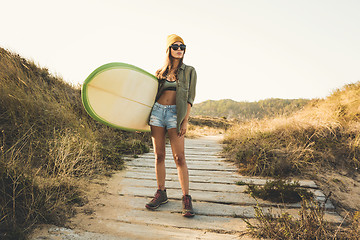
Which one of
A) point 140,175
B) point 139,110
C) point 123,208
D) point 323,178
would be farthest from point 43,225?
point 323,178

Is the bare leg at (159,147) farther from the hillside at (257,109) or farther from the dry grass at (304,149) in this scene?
the hillside at (257,109)

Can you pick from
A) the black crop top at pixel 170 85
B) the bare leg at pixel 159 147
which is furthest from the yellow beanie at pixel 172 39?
the bare leg at pixel 159 147

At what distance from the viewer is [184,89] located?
2.75m

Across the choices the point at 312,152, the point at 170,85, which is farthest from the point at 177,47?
the point at 312,152

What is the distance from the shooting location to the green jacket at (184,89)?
2701 mm

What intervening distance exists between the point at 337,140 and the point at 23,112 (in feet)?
20.2

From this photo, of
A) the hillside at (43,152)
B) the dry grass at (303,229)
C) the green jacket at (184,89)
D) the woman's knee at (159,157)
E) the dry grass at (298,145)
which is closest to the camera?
the dry grass at (303,229)

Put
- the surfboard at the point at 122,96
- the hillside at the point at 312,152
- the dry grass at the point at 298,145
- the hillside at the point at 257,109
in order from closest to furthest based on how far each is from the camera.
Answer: the surfboard at the point at 122,96 → the hillside at the point at 312,152 → the dry grass at the point at 298,145 → the hillside at the point at 257,109

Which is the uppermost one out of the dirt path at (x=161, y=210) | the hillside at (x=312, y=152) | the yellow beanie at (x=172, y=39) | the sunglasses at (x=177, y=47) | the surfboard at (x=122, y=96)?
the yellow beanie at (x=172, y=39)

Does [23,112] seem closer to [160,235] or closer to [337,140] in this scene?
[160,235]

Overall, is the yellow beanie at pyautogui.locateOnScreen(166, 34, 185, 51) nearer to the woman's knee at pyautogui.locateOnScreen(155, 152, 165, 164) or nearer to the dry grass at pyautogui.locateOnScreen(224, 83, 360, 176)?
the woman's knee at pyautogui.locateOnScreen(155, 152, 165, 164)

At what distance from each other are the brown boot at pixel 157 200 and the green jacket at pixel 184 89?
0.98 m

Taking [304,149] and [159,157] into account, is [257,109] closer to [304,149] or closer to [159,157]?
[304,149]

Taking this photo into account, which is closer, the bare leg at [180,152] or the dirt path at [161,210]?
the dirt path at [161,210]
